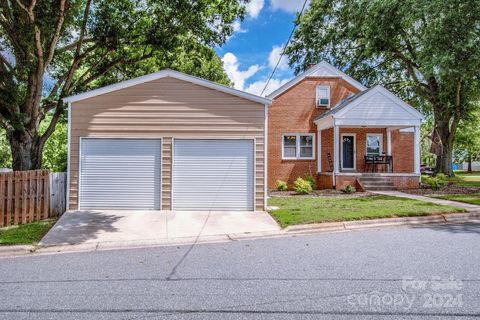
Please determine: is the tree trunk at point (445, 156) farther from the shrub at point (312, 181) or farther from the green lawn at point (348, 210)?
the green lawn at point (348, 210)

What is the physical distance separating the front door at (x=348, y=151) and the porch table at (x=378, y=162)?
2.52 feet

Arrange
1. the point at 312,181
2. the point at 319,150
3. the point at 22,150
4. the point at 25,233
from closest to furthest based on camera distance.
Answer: the point at 25,233
the point at 22,150
the point at 312,181
the point at 319,150

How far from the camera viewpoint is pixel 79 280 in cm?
491

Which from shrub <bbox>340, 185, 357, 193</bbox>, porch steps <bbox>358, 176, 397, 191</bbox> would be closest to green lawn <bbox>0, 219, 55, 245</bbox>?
shrub <bbox>340, 185, 357, 193</bbox>

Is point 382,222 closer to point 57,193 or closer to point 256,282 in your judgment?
point 256,282

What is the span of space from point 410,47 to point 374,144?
985 cm

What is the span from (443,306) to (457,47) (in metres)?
14.6

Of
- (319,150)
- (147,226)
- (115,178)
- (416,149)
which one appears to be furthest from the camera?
(319,150)

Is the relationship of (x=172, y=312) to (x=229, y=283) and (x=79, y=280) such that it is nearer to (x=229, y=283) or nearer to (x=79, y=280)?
(x=229, y=283)

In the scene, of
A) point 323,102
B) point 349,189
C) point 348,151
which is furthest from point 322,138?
point 349,189

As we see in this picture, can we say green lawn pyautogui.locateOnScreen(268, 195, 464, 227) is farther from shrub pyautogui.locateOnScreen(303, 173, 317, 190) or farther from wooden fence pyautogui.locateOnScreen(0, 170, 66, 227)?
wooden fence pyautogui.locateOnScreen(0, 170, 66, 227)

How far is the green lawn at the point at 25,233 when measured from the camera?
23.4ft

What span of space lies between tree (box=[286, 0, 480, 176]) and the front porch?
8.96ft

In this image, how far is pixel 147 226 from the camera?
28.7ft
